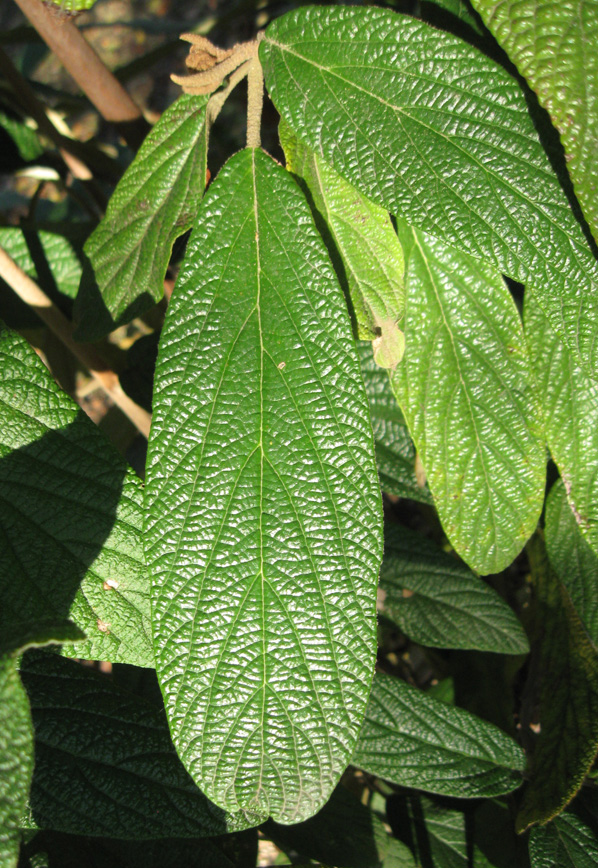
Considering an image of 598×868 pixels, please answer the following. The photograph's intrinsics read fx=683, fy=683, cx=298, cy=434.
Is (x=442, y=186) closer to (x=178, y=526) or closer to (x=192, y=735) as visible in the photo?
(x=178, y=526)

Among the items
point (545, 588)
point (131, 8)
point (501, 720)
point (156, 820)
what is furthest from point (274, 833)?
point (131, 8)

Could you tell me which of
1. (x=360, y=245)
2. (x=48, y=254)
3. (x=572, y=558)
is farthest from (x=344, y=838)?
(x=48, y=254)

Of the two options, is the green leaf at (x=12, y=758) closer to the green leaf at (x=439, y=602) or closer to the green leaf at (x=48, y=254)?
the green leaf at (x=439, y=602)

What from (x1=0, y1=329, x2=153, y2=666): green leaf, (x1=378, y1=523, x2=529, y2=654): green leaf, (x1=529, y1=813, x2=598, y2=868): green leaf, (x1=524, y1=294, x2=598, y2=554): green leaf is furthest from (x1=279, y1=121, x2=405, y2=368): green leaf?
(x1=529, y1=813, x2=598, y2=868): green leaf

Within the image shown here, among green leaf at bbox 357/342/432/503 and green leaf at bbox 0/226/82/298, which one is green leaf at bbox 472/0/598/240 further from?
green leaf at bbox 0/226/82/298

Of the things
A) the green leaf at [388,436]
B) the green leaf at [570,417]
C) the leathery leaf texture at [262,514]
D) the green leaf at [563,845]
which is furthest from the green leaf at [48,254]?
the green leaf at [563,845]

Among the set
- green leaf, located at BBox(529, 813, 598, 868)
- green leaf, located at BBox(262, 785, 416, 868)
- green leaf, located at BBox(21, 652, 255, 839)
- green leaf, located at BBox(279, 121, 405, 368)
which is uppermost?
green leaf, located at BBox(279, 121, 405, 368)
